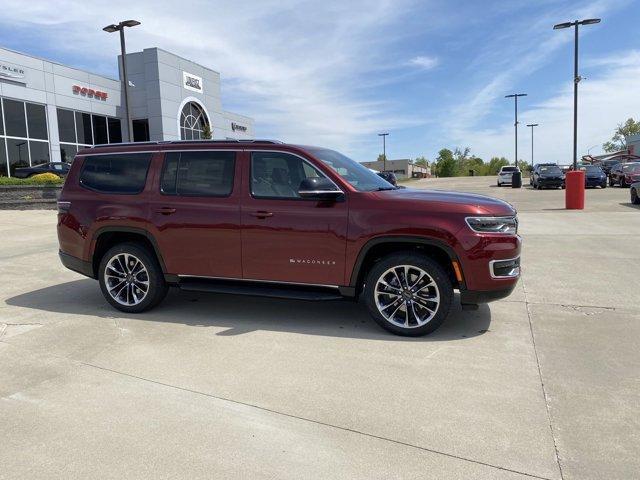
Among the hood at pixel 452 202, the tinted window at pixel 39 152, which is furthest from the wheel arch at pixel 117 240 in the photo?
the tinted window at pixel 39 152

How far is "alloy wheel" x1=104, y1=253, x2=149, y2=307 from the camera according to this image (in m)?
5.71

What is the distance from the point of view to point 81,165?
6059 millimetres

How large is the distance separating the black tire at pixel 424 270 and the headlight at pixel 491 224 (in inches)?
19.4

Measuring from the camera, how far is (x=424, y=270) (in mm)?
4664

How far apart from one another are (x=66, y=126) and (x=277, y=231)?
29.0 m

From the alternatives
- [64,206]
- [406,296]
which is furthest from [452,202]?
[64,206]

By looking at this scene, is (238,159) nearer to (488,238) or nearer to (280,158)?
(280,158)

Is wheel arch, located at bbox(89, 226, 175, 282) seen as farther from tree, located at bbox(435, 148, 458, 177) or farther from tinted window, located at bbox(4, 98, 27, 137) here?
tree, located at bbox(435, 148, 458, 177)

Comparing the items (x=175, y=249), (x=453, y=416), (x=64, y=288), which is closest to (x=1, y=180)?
(x=64, y=288)

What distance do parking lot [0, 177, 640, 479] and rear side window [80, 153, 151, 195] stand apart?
56.6 inches

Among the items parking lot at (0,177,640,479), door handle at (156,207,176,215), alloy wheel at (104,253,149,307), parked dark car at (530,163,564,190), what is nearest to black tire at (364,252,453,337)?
parking lot at (0,177,640,479)

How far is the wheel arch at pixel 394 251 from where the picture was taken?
4.67 metres

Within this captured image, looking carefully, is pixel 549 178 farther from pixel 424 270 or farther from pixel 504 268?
pixel 424 270

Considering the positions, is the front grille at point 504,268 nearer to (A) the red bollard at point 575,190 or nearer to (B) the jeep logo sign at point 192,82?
(A) the red bollard at point 575,190
